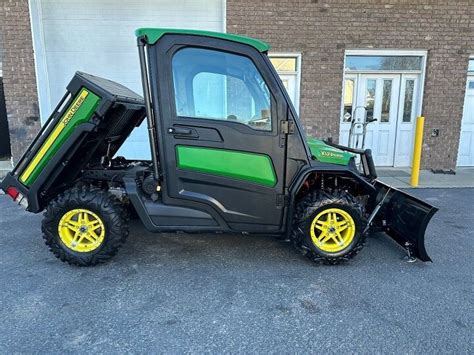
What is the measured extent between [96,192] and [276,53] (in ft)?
18.9

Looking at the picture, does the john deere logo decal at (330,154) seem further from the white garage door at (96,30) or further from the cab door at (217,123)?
the white garage door at (96,30)

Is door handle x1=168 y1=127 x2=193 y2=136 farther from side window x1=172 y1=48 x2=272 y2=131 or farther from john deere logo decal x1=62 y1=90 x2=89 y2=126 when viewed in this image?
john deere logo decal x1=62 y1=90 x2=89 y2=126

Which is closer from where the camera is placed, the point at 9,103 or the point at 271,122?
the point at 271,122

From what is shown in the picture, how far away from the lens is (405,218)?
3555 mm

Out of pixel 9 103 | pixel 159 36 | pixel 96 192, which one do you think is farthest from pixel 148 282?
pixel 9 103

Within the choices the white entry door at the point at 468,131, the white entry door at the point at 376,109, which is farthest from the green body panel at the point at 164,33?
the white entry door at the point at 468,131

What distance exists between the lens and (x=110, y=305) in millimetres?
2762

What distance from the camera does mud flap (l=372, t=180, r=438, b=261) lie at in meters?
3.35

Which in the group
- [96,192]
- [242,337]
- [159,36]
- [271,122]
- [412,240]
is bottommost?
[242,337]

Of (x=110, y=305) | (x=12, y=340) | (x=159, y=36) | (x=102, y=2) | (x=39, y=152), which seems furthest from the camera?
(x=102, y=2)

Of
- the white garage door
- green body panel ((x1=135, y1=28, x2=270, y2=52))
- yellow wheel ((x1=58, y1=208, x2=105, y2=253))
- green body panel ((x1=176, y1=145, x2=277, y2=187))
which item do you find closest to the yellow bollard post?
the white garage door

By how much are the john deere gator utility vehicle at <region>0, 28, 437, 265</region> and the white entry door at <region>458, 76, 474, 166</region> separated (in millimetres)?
6482

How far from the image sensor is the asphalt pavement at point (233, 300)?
235 centimetres

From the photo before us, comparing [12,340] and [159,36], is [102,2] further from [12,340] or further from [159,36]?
[12,340]
